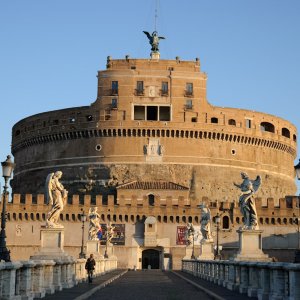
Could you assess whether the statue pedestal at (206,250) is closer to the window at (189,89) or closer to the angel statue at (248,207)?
the angel statue at (248,207)

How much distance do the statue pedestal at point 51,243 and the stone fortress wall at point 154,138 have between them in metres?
47.9

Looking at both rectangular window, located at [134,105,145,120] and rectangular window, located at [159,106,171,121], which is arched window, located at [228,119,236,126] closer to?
rectangular window, located at [159,106,171,121]

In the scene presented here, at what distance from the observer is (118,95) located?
69062mm

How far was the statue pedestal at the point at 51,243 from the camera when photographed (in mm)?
19141

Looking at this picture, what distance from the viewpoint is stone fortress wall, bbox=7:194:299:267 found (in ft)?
195

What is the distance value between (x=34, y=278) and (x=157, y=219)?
155 ft

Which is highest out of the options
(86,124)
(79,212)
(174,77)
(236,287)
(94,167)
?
(174,77)

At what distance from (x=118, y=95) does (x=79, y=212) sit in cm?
1477

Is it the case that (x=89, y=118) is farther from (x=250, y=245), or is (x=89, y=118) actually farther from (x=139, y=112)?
(x=250, y=245)

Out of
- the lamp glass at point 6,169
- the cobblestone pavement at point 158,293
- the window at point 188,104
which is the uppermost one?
the window at point 188,104

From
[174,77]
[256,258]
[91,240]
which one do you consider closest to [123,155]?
[174,77]

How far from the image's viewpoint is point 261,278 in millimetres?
13500

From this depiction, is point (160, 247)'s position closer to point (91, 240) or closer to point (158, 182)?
point (158, 182)

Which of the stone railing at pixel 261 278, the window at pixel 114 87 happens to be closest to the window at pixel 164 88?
the window at pixel 114 87
